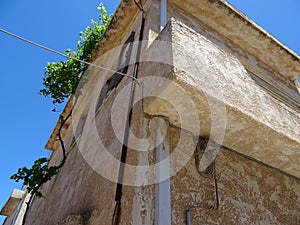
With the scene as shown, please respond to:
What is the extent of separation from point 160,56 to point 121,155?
39.6 inches

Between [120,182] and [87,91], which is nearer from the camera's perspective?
[120,182]

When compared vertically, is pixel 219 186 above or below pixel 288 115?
below

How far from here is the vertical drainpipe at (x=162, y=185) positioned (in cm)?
169

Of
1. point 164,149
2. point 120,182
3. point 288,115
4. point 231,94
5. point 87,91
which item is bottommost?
point 120,182

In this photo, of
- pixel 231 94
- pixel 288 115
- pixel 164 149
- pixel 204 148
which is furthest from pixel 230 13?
pixel 164 149

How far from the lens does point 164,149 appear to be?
2.05 m

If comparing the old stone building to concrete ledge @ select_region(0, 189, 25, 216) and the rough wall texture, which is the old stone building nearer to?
the rough wall texture

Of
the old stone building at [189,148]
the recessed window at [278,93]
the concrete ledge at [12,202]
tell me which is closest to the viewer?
the old stone building at [189,148]

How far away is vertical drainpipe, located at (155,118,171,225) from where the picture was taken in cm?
169

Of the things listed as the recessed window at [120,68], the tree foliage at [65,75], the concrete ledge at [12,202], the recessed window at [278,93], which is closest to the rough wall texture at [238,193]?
the recessed window at [120,68]

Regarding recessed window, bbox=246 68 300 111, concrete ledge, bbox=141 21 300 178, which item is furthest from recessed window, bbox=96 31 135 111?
recessed window, bbox=246 68 300 111

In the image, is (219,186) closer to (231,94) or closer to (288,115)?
(231,94)

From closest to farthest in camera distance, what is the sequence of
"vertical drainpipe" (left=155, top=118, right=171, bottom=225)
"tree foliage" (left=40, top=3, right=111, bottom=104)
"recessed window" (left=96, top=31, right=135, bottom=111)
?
1. "vertical drainpipe" (left=155, top=118, right=171, bottom=225)
2. "recessed window" (left=96, top=31, right=135, bottom=111)
3. "tree foliage" (left=40, top=3, right=111, bottom=104)

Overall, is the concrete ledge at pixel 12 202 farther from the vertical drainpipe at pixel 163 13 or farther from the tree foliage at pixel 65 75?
the vertical drainpipe at pixel 163 13
